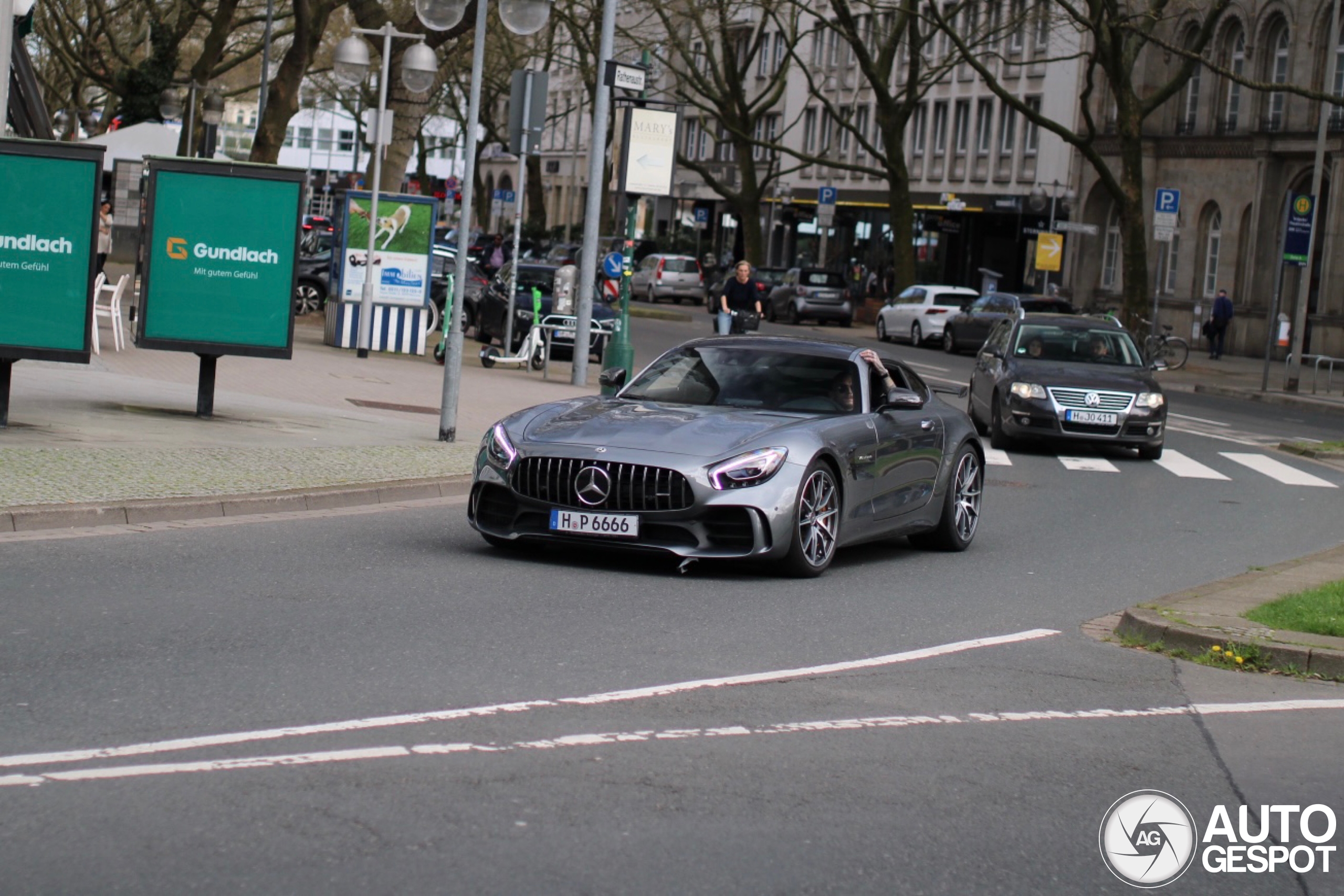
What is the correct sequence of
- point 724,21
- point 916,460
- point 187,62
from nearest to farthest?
point 916,460, point 724,21, point 187,62

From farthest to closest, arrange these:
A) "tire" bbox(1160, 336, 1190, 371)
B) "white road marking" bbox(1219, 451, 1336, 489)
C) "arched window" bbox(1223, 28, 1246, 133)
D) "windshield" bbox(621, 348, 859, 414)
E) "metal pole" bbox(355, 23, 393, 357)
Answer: "arched window" bbox(1223, 28, 1246, 133) < "tire" bbox(1160, 336, 1190, 371) < "metal pole" bbox(355, 23, 393, 357) < "white road marking" bbox(1219, 451, 1336, 489) < "windshield" bbox(621, 348, 859, 414)

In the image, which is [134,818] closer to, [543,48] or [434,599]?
[434,599]

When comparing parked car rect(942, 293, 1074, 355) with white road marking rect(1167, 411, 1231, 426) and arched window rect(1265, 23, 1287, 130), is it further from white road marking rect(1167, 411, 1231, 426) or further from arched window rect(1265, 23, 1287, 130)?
white road marking rect(1167, 411, 1231, 426)

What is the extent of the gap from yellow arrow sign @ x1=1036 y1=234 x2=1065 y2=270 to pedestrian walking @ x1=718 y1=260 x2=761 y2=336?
23525 mm

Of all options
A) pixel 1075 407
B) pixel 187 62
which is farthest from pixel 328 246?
pixel 187 62

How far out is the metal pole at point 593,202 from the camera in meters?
23.7

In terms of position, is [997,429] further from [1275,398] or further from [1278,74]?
[1278,74]

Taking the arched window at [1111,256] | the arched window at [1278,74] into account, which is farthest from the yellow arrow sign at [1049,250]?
the arched window at [1111,256]

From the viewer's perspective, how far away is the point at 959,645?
890 cm

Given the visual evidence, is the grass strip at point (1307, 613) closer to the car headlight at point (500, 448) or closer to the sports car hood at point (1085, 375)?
the car headlight at point (500, 448)

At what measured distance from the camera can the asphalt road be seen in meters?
5.08

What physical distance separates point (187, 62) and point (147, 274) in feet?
212

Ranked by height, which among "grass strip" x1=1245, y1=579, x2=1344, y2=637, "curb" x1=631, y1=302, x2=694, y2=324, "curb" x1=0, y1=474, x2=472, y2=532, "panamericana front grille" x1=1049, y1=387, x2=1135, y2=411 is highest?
"curb" x1=631, y1=302, x2=694, y2=324

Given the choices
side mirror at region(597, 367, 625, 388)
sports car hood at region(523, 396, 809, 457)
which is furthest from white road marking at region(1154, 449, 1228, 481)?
sports car hood at region(523, 396, 809, 457)
